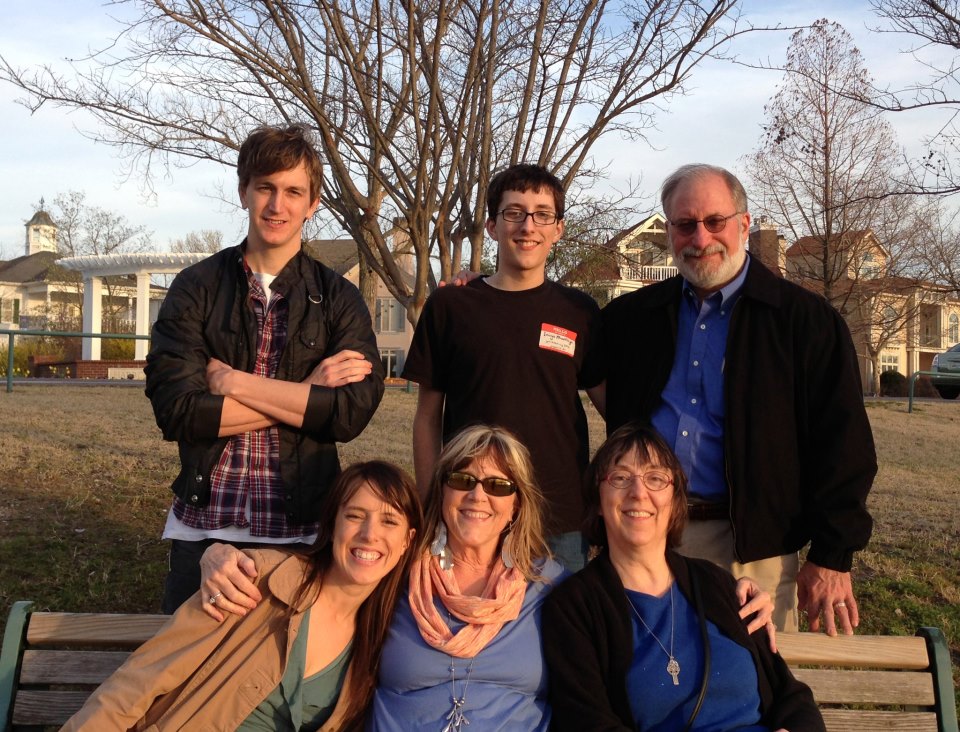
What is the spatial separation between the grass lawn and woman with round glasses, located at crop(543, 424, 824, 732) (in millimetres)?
2910

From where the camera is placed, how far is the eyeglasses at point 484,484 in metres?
3.02

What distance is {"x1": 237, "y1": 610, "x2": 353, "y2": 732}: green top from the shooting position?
9.38ft

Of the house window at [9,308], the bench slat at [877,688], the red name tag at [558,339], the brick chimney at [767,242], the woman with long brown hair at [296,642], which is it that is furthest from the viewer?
the house window at [9,308]

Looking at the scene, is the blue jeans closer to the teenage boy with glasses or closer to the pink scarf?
the teenage boy with glasses

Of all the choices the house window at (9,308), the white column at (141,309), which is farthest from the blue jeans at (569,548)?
the house window at (9,308)

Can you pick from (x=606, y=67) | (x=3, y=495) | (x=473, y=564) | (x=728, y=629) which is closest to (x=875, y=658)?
(x=728, y=629)

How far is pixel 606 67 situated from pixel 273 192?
170 inches

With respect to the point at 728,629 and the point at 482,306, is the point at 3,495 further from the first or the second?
the point at 728,629

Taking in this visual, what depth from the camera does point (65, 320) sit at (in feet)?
143

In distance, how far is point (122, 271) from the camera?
28156mm

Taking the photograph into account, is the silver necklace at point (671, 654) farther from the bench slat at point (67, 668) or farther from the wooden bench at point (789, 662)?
the bench slat at point (67, 668)

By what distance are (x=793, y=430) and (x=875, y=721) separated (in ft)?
3.48

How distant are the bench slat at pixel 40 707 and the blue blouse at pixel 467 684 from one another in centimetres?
111

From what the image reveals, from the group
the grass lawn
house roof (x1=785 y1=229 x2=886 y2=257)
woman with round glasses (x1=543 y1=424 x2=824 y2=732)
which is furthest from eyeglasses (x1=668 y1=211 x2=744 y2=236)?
house roof (x1=785 y1=229 x2=886 y2=257)
